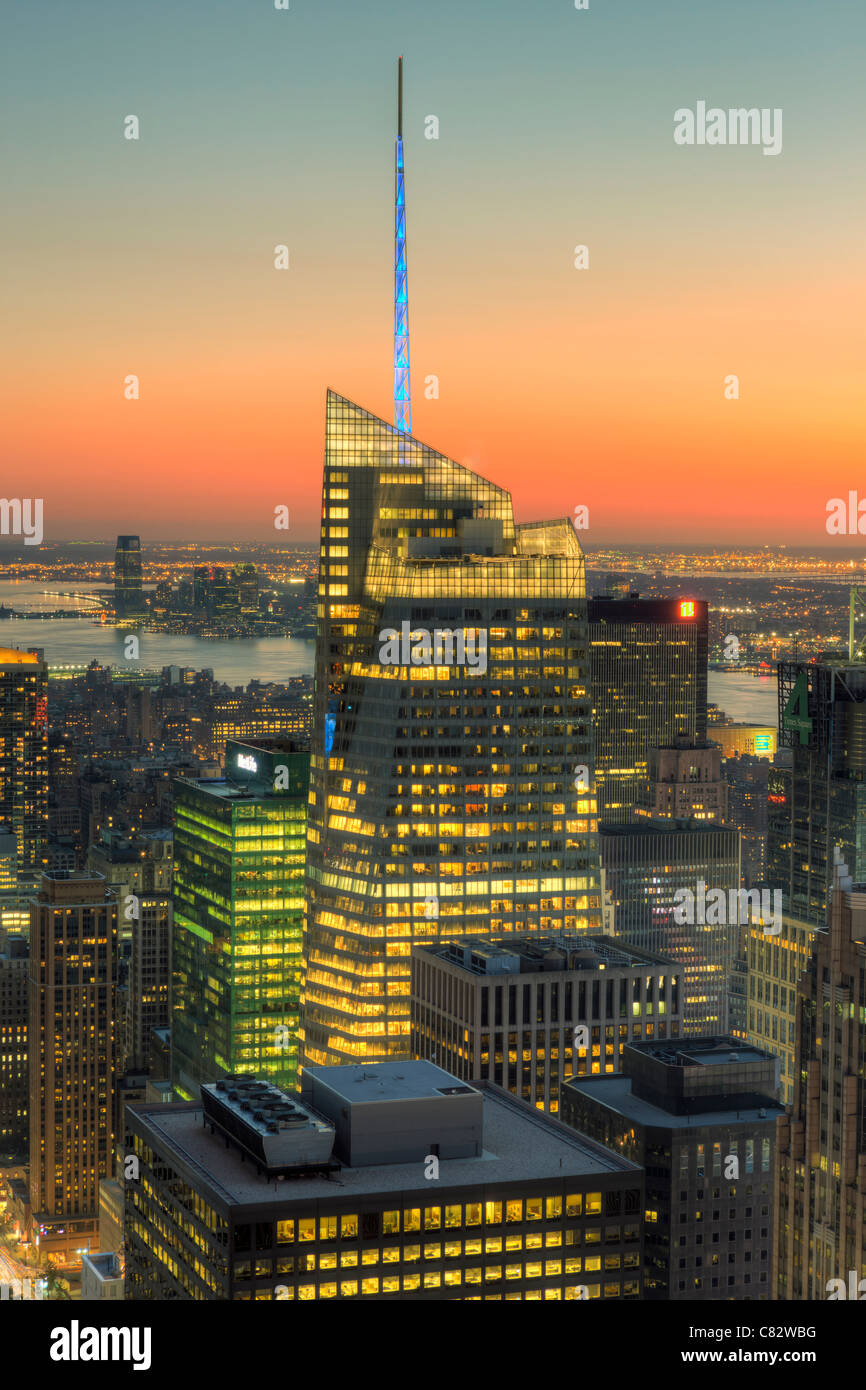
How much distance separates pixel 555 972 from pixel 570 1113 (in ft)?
41.6

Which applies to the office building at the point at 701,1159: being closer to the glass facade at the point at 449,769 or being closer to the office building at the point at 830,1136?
the office building at the point at 830,1136

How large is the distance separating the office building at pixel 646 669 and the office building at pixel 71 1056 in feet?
194

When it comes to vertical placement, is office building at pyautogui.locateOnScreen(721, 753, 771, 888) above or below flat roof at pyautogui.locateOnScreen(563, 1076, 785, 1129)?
below

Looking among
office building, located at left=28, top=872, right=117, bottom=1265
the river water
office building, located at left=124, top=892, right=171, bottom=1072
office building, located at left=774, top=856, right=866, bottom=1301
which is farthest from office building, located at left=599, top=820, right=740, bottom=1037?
office building, located at left=774, top=856, right=866, bottom=1301

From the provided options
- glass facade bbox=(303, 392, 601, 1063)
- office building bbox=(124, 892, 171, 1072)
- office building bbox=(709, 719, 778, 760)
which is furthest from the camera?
office building bbox=(709, 719, 778, 760)

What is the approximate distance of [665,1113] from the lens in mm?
48875

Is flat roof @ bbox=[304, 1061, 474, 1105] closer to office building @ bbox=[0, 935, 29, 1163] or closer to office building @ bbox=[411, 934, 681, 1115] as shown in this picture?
office building @ bbox=[411, 934, 681, 1115]

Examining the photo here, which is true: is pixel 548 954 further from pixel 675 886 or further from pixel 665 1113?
pixel 675 886

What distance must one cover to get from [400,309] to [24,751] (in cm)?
9033

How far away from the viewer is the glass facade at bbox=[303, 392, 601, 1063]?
81188 mm

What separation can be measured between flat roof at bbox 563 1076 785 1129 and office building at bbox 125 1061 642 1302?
29.4ft

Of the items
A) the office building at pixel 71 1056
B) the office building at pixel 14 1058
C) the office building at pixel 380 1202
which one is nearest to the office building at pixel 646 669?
the office building at pixel 71 1056

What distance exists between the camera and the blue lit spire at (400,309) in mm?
87000
